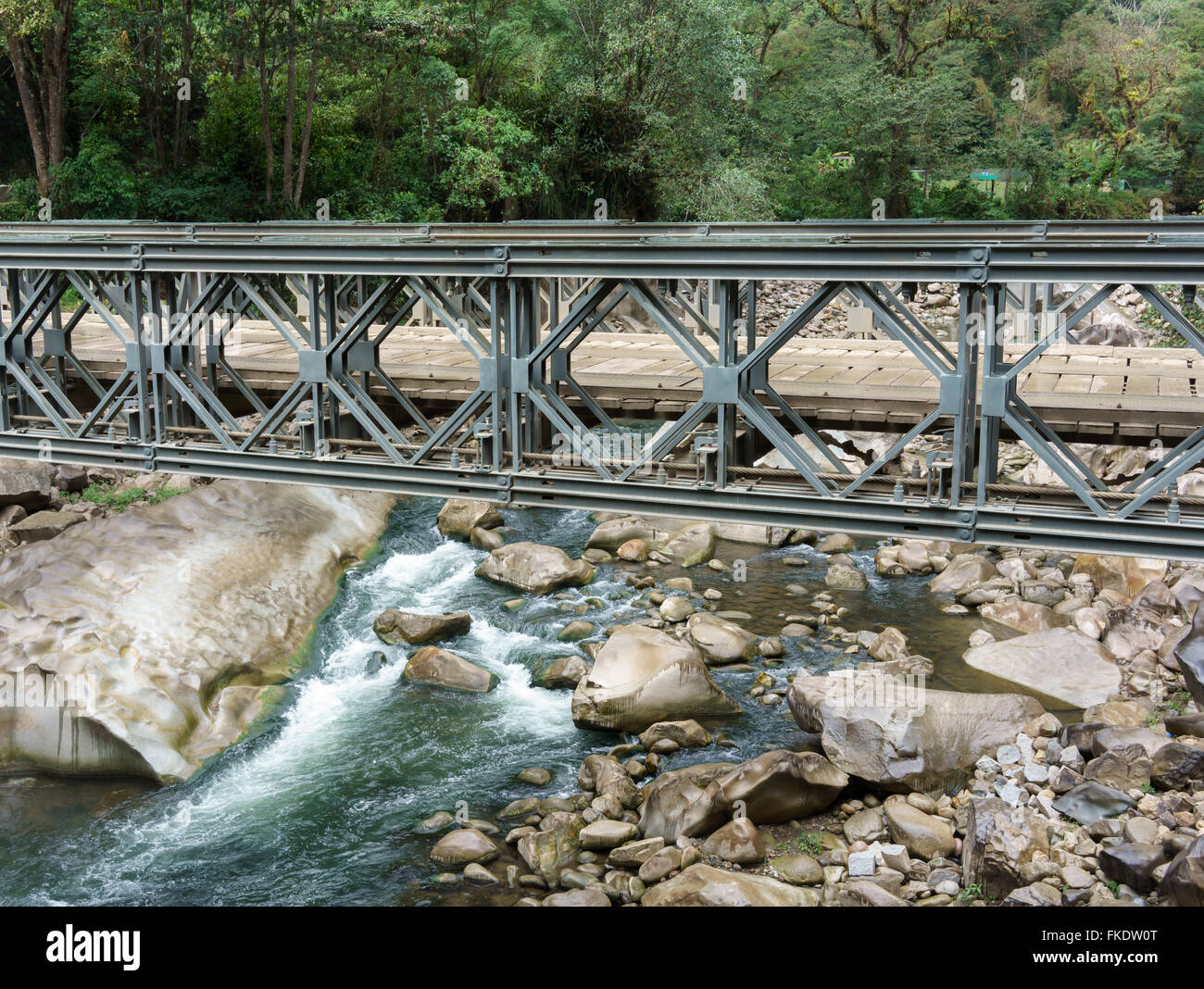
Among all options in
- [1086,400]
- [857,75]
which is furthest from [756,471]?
[857,75]

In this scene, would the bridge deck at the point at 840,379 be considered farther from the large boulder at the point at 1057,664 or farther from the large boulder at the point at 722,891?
the large boulder at the point at 722,891

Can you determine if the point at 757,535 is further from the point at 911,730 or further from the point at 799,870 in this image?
the point at 799,870

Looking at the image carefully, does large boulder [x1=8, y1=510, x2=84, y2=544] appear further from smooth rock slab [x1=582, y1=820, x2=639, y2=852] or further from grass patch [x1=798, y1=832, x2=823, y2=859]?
grass patch [x1=798, y1=832, x2=823, y2=859]

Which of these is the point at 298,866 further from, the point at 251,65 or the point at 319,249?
the point at 251,65

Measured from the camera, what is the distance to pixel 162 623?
51.5ft

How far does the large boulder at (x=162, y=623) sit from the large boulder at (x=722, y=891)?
229 inches

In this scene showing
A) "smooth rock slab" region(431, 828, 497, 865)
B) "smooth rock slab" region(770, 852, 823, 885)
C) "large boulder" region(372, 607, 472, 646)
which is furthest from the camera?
"large boulder" region(372, 607, 472, 646)

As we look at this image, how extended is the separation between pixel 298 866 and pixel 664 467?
5315mm

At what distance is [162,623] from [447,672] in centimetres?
356

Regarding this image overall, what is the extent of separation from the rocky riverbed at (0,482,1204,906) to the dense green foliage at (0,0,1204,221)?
1759 centimetres

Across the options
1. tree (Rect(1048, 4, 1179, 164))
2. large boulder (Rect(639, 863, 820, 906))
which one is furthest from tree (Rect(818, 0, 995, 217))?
large boulder (Rect(639, 863, 820, 906))

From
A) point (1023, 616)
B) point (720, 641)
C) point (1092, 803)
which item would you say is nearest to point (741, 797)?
point (1092, 803)

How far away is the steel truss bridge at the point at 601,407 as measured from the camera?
9.84 meters

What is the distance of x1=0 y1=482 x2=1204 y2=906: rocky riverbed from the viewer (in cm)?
1195
